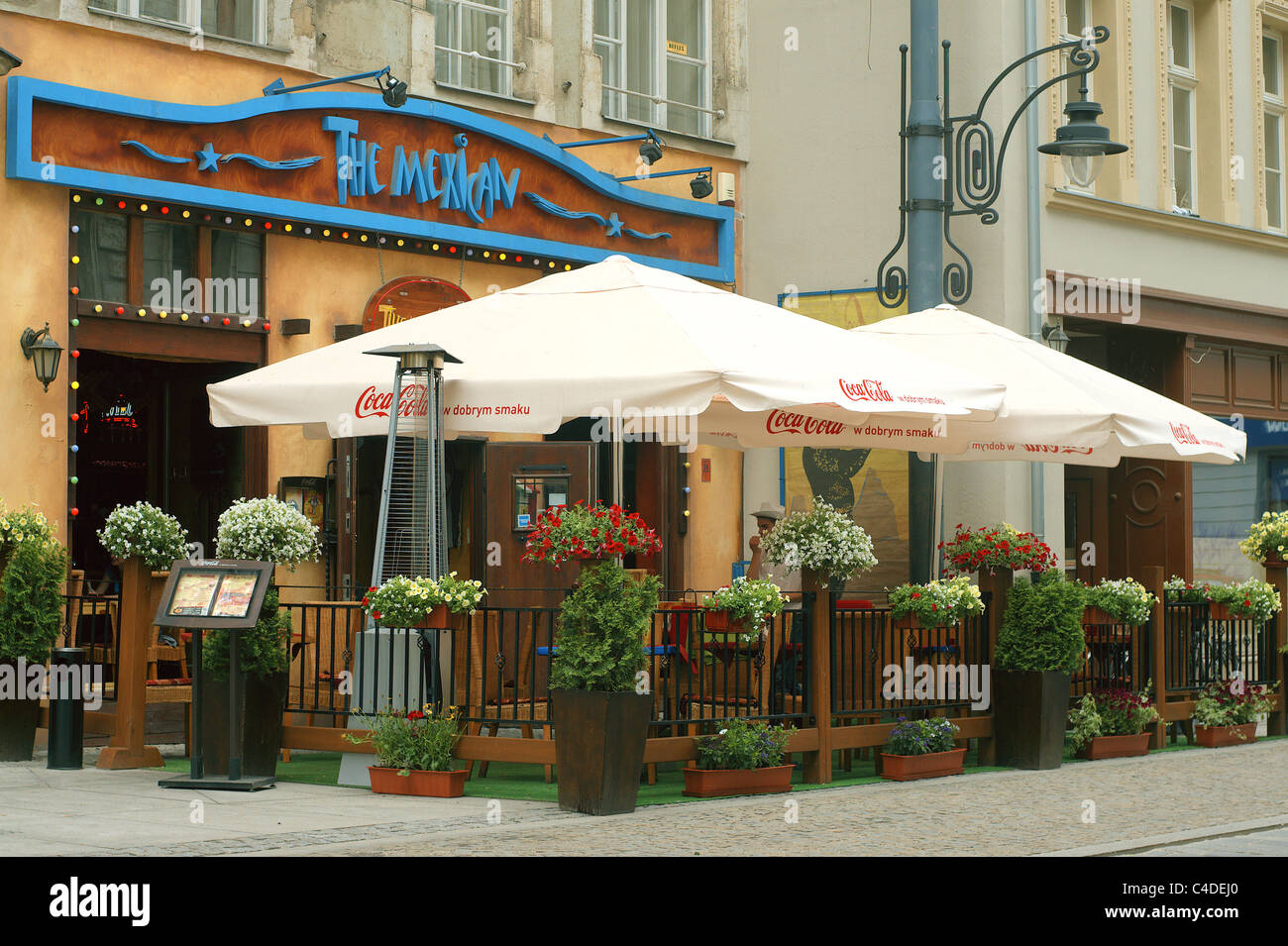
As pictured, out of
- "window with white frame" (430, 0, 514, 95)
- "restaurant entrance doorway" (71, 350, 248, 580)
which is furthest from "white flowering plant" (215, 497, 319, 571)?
"window with white frame" (430, 0, 514, 95)

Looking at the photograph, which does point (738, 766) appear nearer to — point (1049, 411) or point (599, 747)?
point (599, 747)

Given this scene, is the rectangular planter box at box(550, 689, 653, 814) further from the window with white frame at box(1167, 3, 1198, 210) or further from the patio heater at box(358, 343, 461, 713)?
the window with white frame at box(1167, 3, 1198, 210)

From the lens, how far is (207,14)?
49.5 feet

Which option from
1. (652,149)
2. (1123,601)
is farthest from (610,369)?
(652,149)

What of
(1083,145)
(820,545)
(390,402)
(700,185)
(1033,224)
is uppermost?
(700,185)

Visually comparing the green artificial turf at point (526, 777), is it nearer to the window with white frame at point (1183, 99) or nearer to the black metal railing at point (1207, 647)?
the black metal railing at point (1207, 647)

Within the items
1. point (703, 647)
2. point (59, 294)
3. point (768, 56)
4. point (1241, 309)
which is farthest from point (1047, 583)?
point (1241, 309)

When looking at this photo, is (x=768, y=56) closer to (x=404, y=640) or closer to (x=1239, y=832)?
(x=404, y=640)

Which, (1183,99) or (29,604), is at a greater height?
(1183,99)

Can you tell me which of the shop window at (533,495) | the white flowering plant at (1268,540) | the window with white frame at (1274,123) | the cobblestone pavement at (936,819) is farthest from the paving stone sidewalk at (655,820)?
the window with white frame at (1274,123)

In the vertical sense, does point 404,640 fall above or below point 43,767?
above

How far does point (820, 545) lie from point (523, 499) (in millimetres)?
5914

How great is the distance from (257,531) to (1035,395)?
5566 millimetres

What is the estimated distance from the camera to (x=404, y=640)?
428 inches
